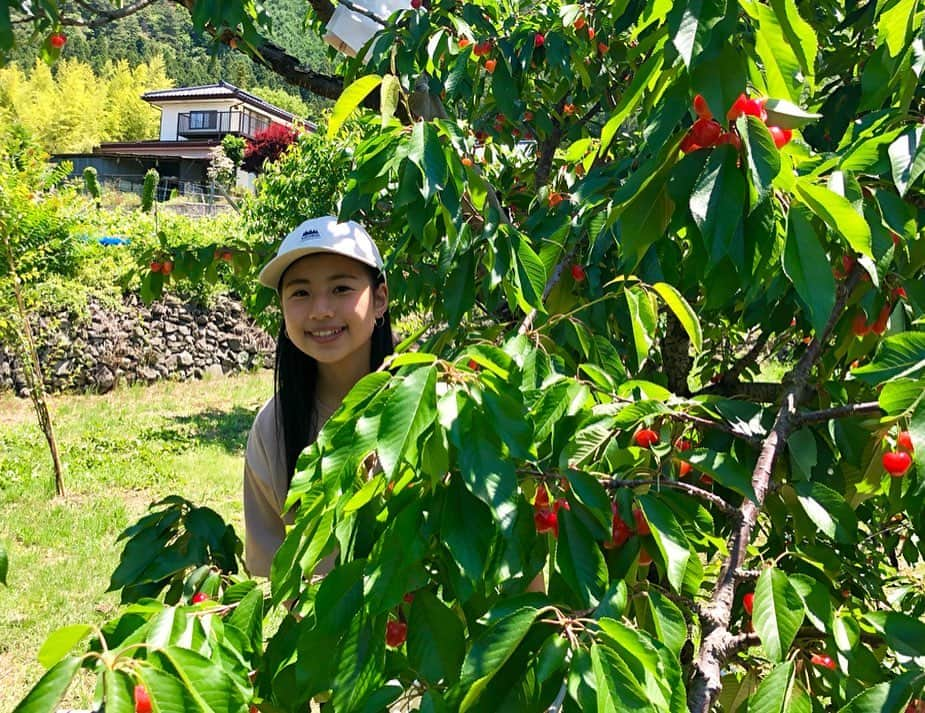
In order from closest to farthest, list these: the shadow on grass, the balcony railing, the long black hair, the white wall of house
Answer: the long black hair, the shadow on grass, the white wall of house, the balcony railing

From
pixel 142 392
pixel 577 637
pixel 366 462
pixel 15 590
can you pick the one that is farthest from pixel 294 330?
pixel 142 392

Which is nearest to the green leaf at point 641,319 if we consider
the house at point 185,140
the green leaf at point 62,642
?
the green leaf at point 62,642

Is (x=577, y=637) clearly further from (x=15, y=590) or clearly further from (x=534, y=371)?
(x=15, y=590)

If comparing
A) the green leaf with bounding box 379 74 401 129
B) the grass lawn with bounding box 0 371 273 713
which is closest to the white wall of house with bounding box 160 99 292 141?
the grass lawn with bounding box 0 371 273 713

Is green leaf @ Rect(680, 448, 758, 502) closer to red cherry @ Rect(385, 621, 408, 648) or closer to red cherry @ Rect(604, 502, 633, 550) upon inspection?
red cherry @ Rect(604, 502, 633, 550)

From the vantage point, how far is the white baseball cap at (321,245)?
59.8 inches

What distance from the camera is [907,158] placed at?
Result: 0.90m

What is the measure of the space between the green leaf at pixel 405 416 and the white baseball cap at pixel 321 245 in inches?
33.7

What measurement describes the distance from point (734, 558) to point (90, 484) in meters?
5.66

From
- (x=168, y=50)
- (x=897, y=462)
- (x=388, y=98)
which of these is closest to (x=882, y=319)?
(x=897, y=462)

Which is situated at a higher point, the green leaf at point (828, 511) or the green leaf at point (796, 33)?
the green leaf at point (796, 33)

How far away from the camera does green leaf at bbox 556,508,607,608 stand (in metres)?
0.77

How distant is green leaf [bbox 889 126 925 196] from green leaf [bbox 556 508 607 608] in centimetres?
49

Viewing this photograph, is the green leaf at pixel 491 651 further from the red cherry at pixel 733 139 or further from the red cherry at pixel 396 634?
the red cherry at pixel 733 139
